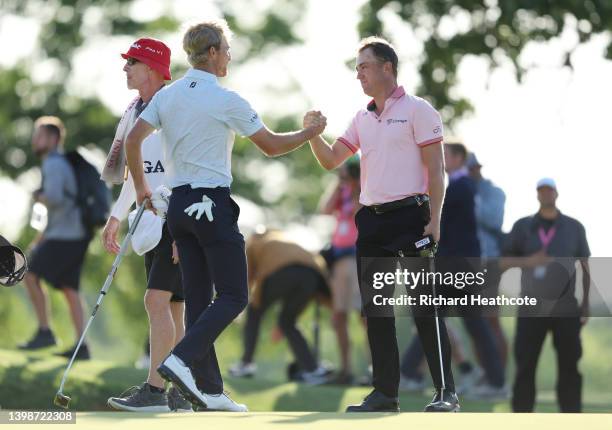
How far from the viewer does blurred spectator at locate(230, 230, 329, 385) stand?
14055 millimetres

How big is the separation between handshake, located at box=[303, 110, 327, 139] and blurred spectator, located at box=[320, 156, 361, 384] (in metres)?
5.86

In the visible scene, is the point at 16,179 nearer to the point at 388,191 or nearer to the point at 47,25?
the point at 47,25

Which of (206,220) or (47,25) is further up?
(47,25)

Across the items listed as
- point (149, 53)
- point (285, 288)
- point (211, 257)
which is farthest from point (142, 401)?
point (285, 288)

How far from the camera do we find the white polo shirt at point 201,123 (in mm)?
7234

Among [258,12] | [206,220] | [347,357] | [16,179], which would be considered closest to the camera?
[206,220]

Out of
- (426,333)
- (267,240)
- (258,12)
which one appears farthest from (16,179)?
(426,333)

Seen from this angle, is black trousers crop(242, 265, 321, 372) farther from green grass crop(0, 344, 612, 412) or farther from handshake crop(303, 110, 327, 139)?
handshake crop(303, 110, 327, 139)

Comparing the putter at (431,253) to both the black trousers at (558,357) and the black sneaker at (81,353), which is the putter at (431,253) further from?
the black sneaker at (81,353)

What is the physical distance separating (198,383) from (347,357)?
20.7ft

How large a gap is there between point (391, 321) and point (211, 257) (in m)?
1.14

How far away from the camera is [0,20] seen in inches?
1120

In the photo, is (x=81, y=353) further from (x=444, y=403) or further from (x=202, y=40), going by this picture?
(x=202, y=40)

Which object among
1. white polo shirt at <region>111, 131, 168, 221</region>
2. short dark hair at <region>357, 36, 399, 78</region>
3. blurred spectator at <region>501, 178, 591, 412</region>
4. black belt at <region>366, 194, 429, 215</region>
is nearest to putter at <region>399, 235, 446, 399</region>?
black belt at <region>366, 194, 429, 215</region>
